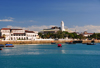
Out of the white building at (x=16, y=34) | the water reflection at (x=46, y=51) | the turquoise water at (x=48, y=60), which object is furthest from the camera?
the white building at (x=16, y=34)

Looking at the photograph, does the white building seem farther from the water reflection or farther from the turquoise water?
the turquoise water

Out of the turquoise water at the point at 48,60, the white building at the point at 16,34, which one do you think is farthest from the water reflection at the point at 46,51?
the white building at the point at 16,34

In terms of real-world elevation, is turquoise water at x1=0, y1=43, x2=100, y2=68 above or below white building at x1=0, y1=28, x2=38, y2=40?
below

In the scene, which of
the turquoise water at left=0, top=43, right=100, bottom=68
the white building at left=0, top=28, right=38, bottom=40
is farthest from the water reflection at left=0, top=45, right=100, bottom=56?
the white building at left=0, top=28, right=38, bottom=40

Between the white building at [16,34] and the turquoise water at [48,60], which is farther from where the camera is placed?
the white building at [16,34]

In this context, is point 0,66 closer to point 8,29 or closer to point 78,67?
point 78,67

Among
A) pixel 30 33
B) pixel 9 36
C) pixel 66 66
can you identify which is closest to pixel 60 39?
pixel 30 33

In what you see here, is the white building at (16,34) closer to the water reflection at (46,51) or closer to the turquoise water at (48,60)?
the water reflection at (46,51)

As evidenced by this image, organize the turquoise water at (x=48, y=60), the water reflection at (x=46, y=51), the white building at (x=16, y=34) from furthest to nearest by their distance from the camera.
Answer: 1. the white building at (x=16, y=34)
2. the water reflection at (x=46, y=51)
3. the turquoise water at (x=48, y=60)

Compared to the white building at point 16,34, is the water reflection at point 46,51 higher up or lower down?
lower down

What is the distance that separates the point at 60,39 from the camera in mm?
138875

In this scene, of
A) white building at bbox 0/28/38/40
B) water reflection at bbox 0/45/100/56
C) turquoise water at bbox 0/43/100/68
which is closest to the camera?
turquoise water at bbox 0/43/100/68

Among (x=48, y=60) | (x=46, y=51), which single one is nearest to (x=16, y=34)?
(x=46, y=51)

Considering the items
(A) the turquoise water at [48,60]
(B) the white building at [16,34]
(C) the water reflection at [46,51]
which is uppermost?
(B) the white building at [16,34]
